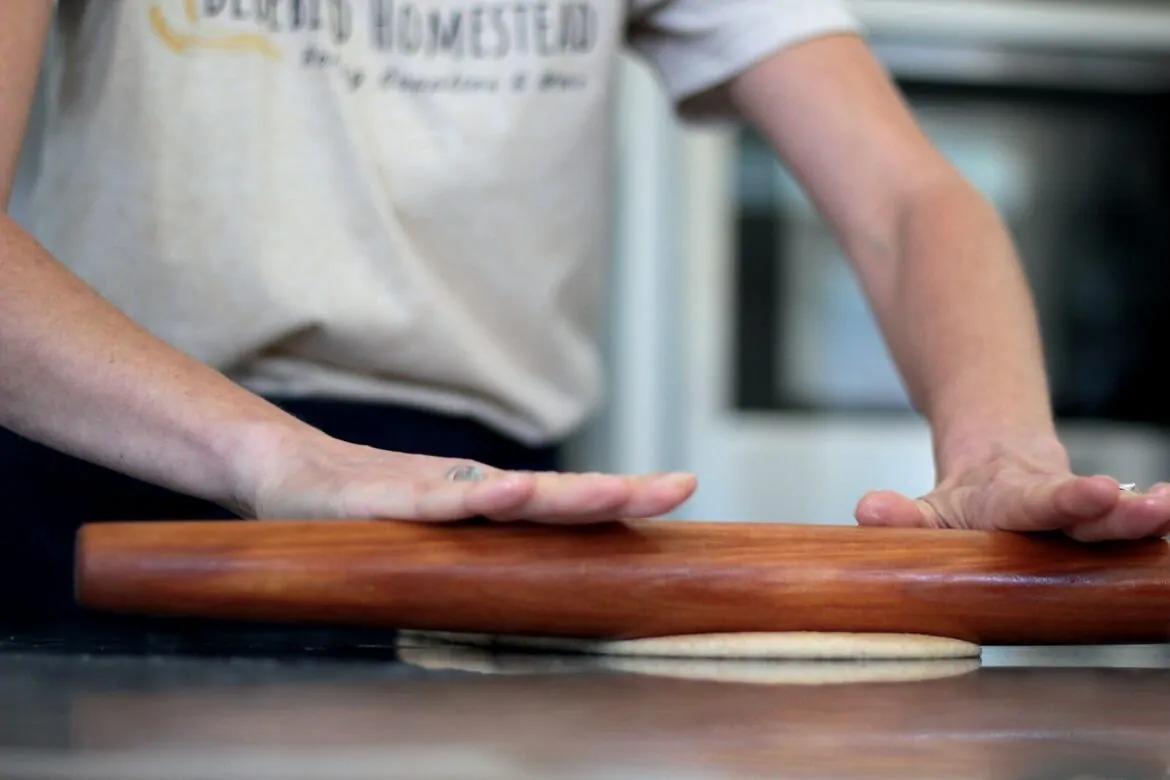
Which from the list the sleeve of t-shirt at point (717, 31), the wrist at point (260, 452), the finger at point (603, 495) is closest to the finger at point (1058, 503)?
the finger at point (603, 495)

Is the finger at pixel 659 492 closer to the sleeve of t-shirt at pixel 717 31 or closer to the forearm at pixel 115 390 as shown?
the forearm at pixel 115 390

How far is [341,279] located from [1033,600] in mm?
433

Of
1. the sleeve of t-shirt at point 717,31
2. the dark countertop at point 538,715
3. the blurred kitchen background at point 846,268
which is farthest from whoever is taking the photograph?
the blurred kitchen background at point 846,268

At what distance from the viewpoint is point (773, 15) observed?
0.92 meters

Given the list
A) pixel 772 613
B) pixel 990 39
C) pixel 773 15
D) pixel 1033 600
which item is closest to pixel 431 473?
pixel 772 613

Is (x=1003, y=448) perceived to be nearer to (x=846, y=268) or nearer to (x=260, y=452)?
(x=260, y=452)

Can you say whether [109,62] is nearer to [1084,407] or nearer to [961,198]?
[961,198]

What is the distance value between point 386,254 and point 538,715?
0.47 metres

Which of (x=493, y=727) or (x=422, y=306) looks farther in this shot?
(x=422, y=306)

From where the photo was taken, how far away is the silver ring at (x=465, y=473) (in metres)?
0.53

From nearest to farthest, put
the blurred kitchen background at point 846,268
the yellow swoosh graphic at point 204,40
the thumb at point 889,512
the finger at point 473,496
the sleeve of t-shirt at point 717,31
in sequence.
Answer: the finger at point 473,496, the thumb at point 889,512, the yellow swoosh graphic at point 204,40, the sleeve of t-shirt at point 717,31, the blurred kitchen background at point 846,268

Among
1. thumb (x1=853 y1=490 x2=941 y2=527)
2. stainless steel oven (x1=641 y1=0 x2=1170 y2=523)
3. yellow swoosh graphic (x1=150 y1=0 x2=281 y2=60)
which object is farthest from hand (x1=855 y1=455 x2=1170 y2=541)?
stainless steel oven (x1=641 y1=0 x2=1170 y2=523)

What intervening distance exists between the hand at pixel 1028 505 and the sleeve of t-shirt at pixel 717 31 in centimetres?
35

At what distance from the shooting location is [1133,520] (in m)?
0.56
